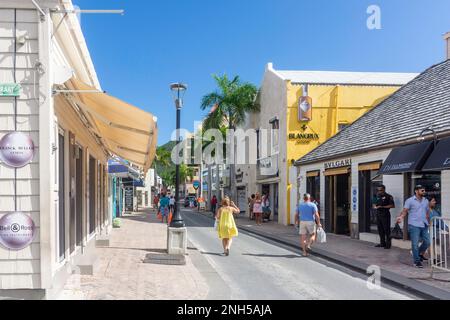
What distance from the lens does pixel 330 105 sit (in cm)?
2597

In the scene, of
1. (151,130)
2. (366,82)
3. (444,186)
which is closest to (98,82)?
(151,130)

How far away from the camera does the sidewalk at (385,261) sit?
8750mm

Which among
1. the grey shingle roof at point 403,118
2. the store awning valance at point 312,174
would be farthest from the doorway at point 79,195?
the store awning valance at point 312,174

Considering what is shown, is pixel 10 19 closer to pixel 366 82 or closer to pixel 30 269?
pixel 30 269

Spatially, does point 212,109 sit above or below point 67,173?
above

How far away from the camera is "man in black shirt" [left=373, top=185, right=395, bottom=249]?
14.4 metres

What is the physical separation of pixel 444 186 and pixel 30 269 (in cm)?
1010

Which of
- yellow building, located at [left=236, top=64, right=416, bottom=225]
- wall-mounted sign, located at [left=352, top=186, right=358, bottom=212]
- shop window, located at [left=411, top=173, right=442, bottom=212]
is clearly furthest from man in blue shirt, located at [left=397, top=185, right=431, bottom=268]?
yellow building, located at [left=236, top=64, right=416, bottom=225]

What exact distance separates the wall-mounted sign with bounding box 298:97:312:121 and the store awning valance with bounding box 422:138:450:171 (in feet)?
46.2

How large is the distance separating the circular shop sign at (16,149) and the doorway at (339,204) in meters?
15.2

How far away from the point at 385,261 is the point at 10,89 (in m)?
9.03

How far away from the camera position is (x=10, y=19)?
6434mm

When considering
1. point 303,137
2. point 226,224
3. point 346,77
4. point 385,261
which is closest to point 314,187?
point 303,137
